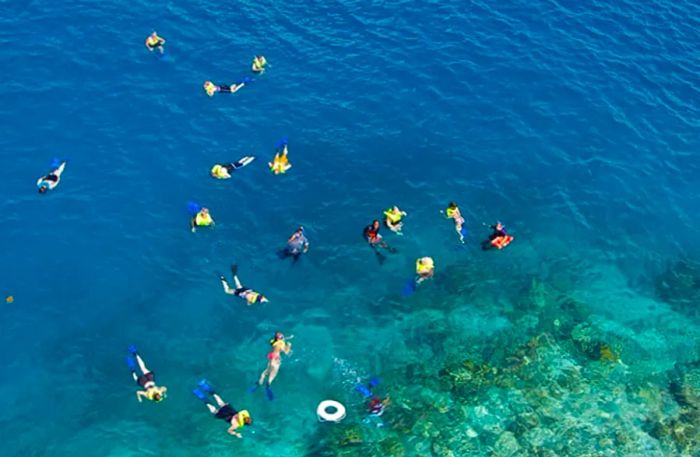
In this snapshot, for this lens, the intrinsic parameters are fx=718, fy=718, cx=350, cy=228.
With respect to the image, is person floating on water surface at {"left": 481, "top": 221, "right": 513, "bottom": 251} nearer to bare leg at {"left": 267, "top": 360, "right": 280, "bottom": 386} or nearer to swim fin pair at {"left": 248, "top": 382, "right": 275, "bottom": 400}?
bare leg at {"left": 267, "top": 360, "right": 280, "bottom": 386}

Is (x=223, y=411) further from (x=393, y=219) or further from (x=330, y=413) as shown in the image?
(x=393, y=219)

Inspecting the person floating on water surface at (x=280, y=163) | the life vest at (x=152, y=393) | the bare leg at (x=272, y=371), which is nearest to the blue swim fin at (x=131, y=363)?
the life vest at (x=152, y=393)

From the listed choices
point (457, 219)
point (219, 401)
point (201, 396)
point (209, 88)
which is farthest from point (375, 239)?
point (209, 88)

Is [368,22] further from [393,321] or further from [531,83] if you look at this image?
[393,321]

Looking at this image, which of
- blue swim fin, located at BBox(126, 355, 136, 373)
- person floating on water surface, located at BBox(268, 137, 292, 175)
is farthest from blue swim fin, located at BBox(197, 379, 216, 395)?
person floating on water surface, located at BBox(268, 137, 292, 175)

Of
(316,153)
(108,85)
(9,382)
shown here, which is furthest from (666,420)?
(108,85)

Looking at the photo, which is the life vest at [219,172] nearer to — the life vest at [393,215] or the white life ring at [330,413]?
the life vest at [393,215]
